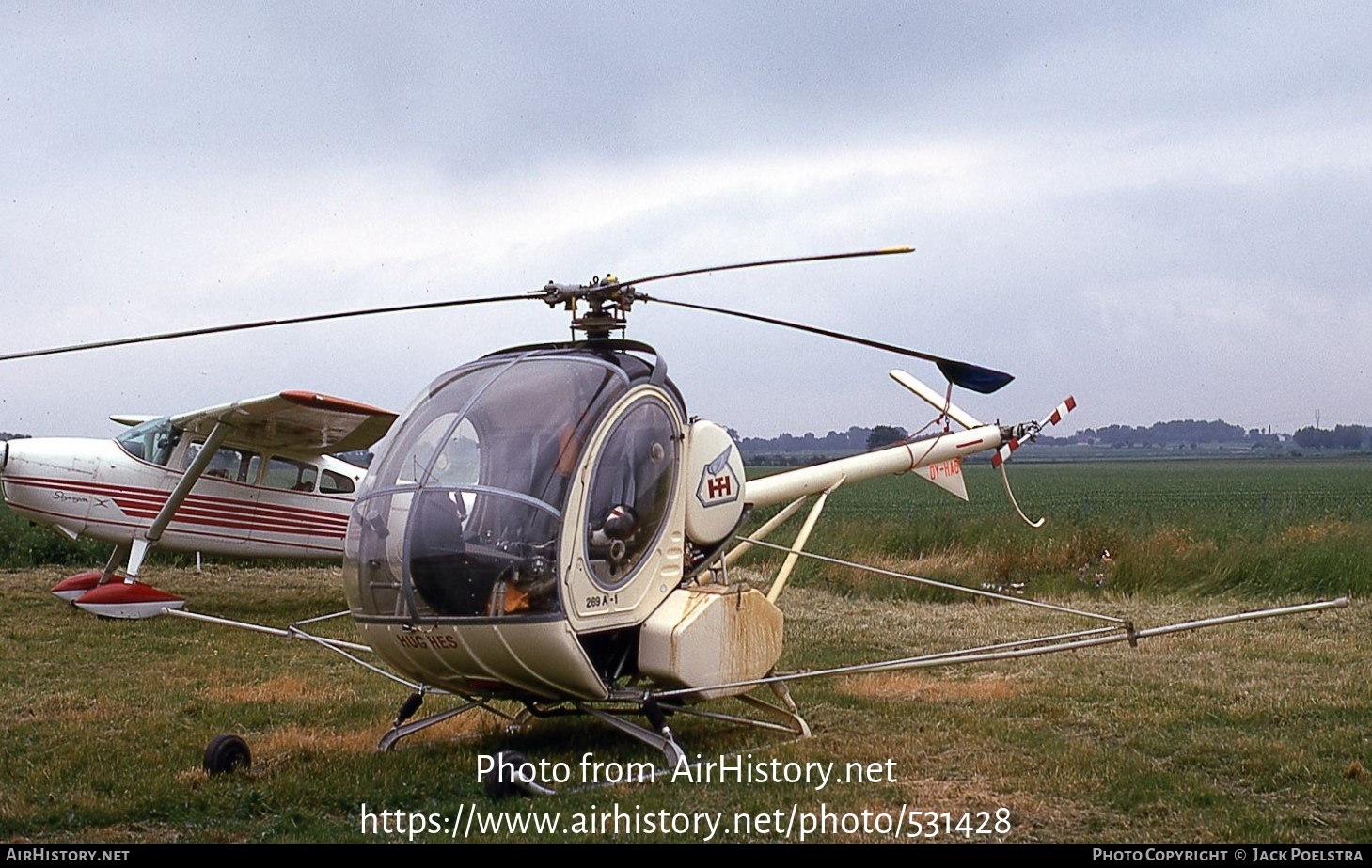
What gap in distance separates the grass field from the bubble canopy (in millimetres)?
1000

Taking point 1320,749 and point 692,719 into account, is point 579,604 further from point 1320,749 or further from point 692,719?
point 1320,749

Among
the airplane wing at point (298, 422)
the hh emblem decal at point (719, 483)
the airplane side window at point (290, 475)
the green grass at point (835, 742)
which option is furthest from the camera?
the airplane side window at point (290, 475)

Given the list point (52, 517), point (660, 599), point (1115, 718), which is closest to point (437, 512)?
point (660, 599)

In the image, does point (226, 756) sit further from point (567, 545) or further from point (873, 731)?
point (873, 731)

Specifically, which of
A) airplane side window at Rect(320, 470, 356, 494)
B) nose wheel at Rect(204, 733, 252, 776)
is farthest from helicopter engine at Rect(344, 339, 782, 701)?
airplane side window at Rect(320, 470, 356, 494)

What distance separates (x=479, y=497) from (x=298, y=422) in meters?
8.99

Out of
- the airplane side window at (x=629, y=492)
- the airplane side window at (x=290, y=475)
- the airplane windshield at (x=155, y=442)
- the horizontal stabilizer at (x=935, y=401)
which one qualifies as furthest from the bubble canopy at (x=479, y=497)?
the airplane side window at (x=290, y=475)

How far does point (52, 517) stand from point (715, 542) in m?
10.9

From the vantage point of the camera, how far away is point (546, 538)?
6.41m

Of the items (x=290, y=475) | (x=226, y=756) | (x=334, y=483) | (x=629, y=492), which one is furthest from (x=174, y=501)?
(x=629, y=492)

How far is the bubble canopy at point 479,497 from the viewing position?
637 cm

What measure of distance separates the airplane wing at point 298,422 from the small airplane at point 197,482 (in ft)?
0.06

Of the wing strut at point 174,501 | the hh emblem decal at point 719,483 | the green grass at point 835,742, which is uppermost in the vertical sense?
the hh emblem decal at point 719,483

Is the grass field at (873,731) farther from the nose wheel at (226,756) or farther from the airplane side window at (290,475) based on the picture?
the airplane side window at (290,475)
